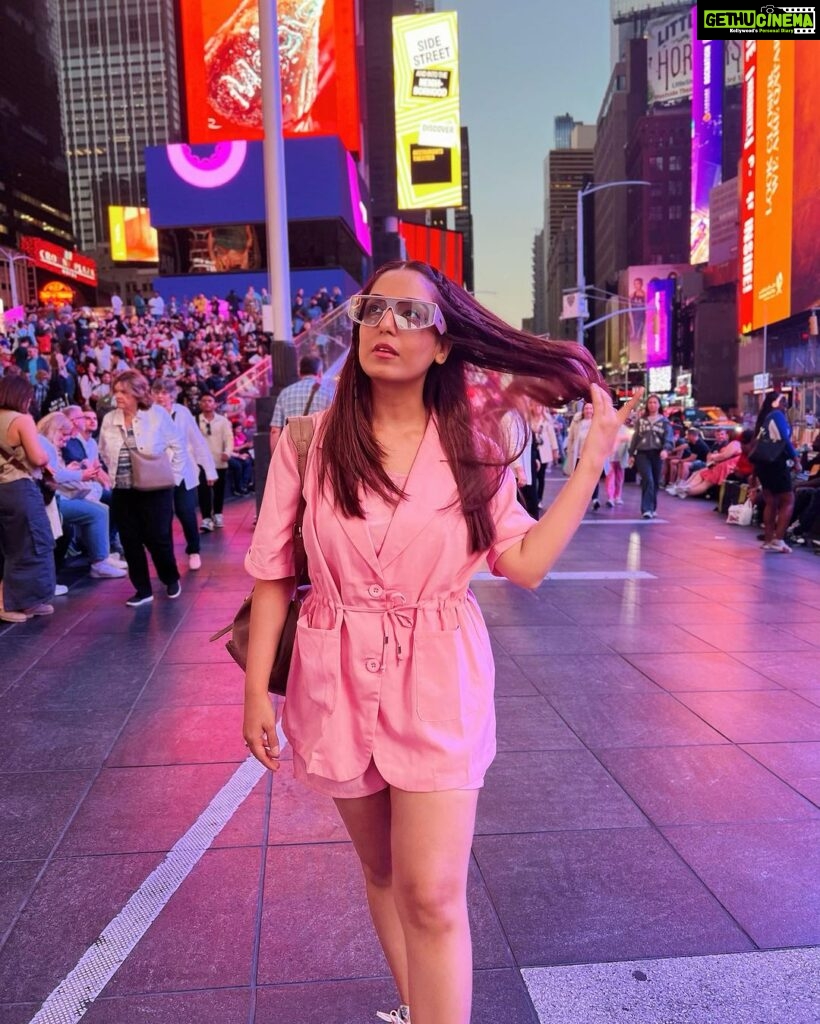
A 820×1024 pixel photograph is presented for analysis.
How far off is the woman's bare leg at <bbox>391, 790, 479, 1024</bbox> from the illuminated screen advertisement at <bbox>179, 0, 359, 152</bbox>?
42508mm

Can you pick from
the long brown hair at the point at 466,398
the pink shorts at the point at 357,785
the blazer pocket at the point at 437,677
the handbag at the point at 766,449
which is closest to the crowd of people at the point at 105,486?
the long brown hair at the point at 466,398

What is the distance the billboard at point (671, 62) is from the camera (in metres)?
110

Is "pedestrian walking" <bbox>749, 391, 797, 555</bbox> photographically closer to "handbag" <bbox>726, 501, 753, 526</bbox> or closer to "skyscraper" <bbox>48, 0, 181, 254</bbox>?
"handbag" <bbox>726, 501, 753, 526</bbox>

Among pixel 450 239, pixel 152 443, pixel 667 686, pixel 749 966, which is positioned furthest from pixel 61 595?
pixel 450 239

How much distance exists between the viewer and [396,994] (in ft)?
7.89

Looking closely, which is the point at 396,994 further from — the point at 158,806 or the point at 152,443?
the point at 152,443

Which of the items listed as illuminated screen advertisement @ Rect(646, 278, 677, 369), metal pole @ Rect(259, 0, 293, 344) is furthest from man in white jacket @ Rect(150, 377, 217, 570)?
illuminated screen advertisement @ Rect(646, 278, 677, 369)

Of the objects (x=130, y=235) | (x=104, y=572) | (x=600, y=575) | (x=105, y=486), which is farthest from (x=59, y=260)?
(x=600, y=575)

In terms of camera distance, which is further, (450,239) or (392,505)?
(450,239)

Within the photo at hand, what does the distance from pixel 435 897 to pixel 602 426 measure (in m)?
1.06

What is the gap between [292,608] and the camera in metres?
2.06

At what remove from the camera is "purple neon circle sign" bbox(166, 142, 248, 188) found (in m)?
38.8

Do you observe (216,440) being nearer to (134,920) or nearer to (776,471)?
(776,471)

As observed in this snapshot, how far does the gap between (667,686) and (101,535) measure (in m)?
6.11
